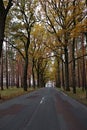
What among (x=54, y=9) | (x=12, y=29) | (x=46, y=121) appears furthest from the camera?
(x=54, y=9)

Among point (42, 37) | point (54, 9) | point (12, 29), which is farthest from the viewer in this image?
point (42, 37)

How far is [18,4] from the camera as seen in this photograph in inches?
1772

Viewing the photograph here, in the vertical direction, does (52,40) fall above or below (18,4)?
below

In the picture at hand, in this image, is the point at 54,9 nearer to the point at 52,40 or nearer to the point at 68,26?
the point at 68,26

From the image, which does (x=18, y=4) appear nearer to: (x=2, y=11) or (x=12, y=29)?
(x=12, y=29)

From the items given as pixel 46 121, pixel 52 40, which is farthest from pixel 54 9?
pixel 46 121

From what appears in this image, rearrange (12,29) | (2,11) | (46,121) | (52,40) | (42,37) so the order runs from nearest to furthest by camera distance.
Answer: (46,121) < (2,11) < (12,29) < (52,40) < (42,37)

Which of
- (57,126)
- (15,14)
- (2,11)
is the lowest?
(57,126)

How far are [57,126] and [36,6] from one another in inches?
1564

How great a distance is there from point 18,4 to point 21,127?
35691 millimetres

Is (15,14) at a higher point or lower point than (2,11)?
higher

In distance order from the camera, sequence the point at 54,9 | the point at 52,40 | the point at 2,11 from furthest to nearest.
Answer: the point at 52,40, the point at 54,9, the point at 2,11

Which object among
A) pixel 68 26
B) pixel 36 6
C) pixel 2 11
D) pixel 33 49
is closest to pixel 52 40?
pixel 36 6

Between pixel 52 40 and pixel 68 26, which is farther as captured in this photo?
pixel 52 40
